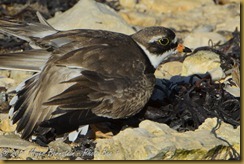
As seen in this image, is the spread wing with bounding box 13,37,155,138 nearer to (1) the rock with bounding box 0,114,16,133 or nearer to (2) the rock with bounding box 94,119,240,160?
(1) the rock with bounding box 0,114,16,133

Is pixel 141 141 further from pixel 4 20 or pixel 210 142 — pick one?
pixel 4 20

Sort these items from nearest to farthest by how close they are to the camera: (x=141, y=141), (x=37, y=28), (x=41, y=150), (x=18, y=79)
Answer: (x=141, y=141)
(x=41, y=150)
(x=37, y=28)
(x=18, y=79)

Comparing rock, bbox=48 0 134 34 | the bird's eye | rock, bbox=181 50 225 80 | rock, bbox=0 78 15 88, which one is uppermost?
the bird's eye

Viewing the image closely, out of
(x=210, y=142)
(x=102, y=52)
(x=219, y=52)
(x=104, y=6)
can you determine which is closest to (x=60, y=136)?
(x=102, y=52)

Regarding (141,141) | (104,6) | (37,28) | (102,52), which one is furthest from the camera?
(104,6)

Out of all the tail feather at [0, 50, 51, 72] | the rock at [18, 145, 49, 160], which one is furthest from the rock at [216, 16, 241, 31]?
the rock at [18, 145, 49, 160]

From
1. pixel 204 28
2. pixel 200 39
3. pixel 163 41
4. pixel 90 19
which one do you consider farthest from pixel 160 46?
pixel 204 28

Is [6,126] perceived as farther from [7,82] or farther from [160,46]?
[160,46]
